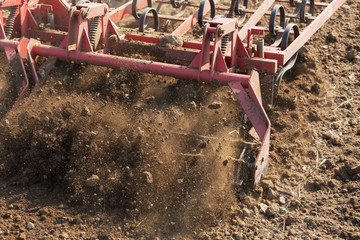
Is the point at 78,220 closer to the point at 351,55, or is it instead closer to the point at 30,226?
the point at 30,226

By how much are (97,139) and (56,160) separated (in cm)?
46

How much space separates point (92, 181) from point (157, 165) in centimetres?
62

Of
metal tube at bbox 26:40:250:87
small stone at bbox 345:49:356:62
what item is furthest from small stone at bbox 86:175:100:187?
small stone at bbox 345:49:356:62

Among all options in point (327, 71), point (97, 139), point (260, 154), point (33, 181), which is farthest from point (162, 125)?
point (327, 71)

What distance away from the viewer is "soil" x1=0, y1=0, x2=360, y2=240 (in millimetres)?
4523

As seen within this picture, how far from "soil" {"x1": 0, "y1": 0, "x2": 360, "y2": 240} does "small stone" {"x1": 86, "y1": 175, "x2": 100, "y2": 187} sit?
13mm

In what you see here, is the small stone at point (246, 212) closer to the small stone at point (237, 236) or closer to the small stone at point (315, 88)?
the small stone at point (237, 236)

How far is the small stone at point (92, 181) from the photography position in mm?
4777

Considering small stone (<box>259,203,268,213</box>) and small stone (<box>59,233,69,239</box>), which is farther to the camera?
small stone (<box>259,203,268,213</box>)

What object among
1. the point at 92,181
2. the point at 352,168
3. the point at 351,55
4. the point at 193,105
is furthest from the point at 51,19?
the point at 351,55

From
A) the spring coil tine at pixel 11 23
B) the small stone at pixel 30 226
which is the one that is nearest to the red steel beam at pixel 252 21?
the spring coil tine at pixel 11 23

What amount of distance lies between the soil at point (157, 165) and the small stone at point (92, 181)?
0.5 inches

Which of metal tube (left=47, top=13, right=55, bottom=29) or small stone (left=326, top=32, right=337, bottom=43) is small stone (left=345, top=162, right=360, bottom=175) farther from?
metal tube (left=47, top=13, right=55, bottom=29)

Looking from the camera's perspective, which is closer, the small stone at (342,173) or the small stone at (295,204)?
the small stone at (295,204)
